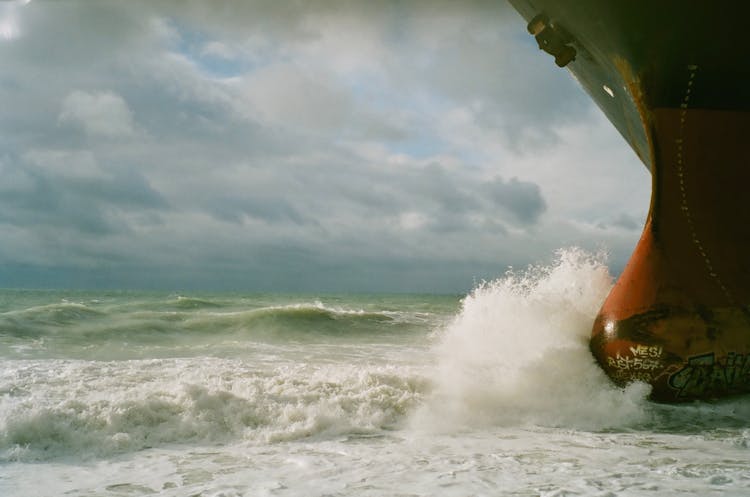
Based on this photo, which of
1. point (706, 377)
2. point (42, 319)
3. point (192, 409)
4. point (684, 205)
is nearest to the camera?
point (192, 409)

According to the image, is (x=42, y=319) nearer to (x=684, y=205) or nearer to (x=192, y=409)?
(x=192, y=409)

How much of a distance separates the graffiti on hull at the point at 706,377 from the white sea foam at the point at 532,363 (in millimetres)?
417

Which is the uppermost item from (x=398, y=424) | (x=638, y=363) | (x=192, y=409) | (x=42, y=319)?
(x=42, y=319)

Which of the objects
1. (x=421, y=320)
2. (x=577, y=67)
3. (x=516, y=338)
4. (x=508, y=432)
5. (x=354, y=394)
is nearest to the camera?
(x=508, y=432)

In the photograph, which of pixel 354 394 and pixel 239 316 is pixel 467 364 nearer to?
pixel 354 394

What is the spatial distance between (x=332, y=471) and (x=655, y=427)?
132 inches

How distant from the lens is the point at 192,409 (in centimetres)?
541

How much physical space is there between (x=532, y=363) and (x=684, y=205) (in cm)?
258

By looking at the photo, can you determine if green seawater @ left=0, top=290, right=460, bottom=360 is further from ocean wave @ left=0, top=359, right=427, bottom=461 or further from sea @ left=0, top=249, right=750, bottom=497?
ocean wave @ left=0, top=359, right=427, bottom=461

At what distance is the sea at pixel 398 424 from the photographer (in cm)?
376

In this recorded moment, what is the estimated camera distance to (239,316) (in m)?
16.9

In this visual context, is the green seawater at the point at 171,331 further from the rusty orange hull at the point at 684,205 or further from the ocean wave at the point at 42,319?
the rusty orange hull at the point at 684,205

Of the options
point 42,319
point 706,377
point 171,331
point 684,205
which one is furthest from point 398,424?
point 42,319

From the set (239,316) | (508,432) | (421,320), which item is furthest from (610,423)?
(421,320)
